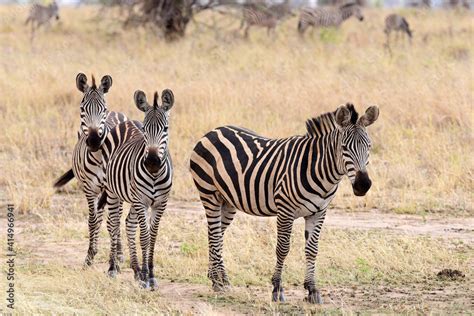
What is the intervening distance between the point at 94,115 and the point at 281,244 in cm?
200

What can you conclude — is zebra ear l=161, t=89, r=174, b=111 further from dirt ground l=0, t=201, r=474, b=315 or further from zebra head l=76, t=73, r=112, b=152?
dirt ground l=0, t=201, r=474, b=315

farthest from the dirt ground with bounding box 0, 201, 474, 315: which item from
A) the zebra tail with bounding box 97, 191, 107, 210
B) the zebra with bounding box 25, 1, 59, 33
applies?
the zebra with bounding box 25, 1, 59, 33

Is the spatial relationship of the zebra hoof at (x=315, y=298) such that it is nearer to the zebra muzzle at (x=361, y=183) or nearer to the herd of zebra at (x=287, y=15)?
the zebra muzzle at (x=361, y=183)

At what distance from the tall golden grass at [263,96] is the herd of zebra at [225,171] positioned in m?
2.60

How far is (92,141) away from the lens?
734cm

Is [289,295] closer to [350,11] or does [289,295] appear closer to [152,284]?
[152,284]

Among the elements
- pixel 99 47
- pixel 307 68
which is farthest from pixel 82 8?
pixel 307 68

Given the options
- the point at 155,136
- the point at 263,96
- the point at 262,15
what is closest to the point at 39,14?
the point at 262,15

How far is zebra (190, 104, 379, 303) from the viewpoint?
623cm

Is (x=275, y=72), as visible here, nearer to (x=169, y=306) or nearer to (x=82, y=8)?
(x=169, y=306)

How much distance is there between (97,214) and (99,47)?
1274cm

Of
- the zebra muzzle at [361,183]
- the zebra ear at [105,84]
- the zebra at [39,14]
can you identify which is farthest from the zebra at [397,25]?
the zebra muzzle at [361,183]

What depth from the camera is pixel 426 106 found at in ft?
42.7

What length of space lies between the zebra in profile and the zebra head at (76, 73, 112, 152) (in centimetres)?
18
